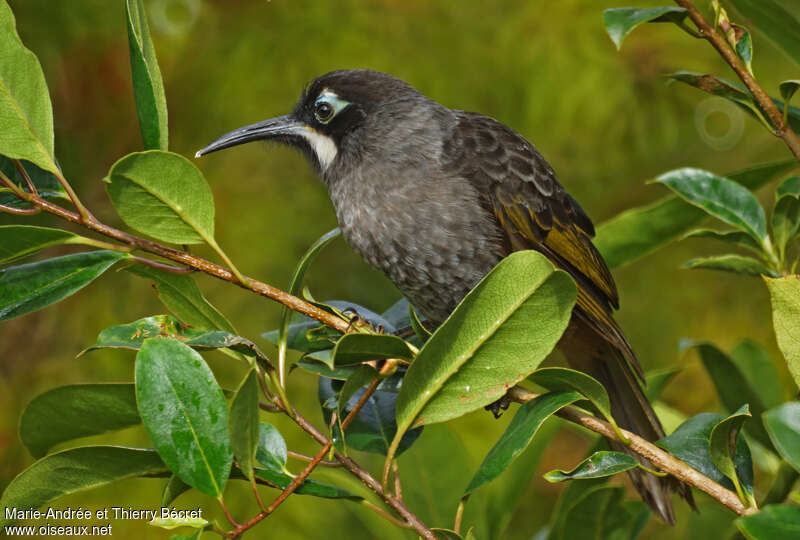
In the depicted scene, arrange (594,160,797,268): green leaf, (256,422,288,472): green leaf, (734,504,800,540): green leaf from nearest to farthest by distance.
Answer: (734,504,800,540): green leaf → (256,422,288,472): green leaf → (594,160,797,268): green leaf

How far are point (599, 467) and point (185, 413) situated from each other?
2.67 ft

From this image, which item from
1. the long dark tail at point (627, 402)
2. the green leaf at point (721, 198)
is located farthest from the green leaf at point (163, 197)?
the long dark tail at point (627, 402)

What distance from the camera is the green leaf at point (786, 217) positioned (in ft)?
7.13

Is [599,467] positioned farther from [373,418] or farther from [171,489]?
[171,489]

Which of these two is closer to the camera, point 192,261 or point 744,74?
point 192,261

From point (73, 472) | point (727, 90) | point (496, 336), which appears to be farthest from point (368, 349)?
point (727, 90)

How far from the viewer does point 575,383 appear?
1.75 m

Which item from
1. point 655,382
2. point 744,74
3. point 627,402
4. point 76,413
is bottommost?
point 627,402

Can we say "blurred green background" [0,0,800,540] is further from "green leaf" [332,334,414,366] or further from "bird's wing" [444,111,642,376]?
"green leaf" [332,334,414,366]

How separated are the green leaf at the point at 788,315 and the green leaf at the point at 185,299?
1109 mm

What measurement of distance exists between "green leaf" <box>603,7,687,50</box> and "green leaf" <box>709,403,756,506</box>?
0.87m

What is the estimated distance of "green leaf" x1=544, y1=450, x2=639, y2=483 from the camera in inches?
65.4

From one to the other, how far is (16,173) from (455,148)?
1528 mm

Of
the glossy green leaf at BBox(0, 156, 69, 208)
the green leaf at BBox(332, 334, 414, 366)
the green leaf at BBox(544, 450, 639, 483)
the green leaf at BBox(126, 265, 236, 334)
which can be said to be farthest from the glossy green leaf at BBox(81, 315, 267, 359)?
the green leaf at BBox(544, 450, 639, 483)
